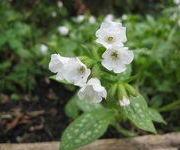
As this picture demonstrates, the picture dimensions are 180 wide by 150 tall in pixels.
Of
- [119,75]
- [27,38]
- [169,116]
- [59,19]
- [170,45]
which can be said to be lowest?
[169,116]

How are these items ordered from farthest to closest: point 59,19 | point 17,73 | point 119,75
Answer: point 59,19 → point 17,73 → point 119,75

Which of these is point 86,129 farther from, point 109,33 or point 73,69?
point 109,33

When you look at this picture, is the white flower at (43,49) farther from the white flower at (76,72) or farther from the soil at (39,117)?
the white flower at (76,72)

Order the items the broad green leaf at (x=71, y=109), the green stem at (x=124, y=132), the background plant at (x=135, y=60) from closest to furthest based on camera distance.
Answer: the green stem at (x=124, y=132) → the broad green leaf at (x=71, y=109) → the background plant at (x=135, y=60)

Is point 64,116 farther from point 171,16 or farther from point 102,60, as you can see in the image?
point 171,16

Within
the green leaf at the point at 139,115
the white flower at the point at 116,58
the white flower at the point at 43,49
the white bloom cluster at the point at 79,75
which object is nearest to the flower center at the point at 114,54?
the white flower at the point at 116,58

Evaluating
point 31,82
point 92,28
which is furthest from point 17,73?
point 92,28

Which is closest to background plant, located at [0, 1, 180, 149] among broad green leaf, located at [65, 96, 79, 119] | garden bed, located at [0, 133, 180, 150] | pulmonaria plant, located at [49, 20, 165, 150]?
broad green leaf, located at [65, 96, 79, 119]

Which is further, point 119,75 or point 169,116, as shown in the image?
point 169,116
